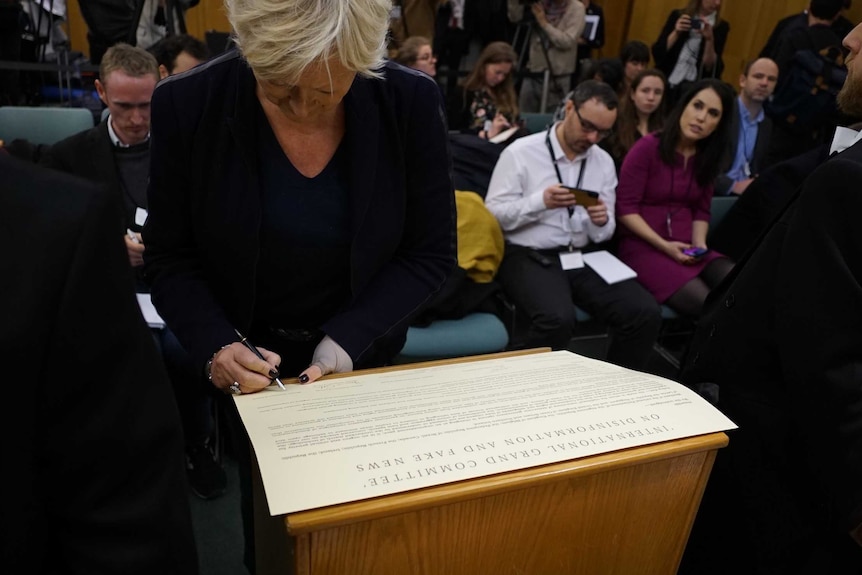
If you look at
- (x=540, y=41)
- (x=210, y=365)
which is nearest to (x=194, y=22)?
(x=540, y=41)

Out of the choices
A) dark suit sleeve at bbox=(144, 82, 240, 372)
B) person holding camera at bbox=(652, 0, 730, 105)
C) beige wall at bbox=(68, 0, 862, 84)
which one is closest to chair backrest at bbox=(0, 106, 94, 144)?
dark suit sleeve at bbox=(144, 82, 240, 372)

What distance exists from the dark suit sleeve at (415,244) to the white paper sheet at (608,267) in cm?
167

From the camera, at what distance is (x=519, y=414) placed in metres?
0.98

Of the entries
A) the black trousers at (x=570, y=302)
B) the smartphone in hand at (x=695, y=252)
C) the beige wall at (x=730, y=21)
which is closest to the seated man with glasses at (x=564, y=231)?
the black trousers at (x=570, y=302)

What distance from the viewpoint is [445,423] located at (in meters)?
0.93

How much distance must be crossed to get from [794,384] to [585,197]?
171 centimetres

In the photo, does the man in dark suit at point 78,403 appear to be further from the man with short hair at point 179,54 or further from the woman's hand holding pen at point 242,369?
the man with short hair at point 179,54

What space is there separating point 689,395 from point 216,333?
83 cm

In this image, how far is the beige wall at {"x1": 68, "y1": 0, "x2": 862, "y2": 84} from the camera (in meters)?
6.31

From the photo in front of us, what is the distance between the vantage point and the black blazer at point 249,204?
114 cm

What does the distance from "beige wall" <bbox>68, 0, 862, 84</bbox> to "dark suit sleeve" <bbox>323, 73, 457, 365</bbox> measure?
19.3 ft

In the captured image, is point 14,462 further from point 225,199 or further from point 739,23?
point 739,23

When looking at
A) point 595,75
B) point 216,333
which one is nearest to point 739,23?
point 595,75

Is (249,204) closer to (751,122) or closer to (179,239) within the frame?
(179,239)
